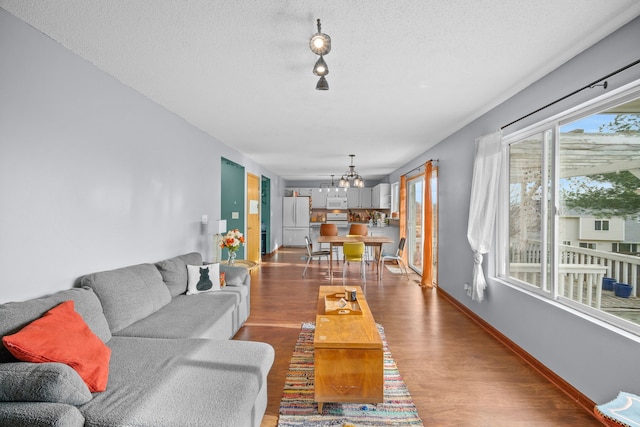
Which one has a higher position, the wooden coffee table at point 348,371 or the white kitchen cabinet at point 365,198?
the white kitchen cabinet at point 365,198

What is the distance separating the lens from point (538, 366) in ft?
8.30

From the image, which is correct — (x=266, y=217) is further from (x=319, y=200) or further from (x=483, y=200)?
(x=483, y=200)

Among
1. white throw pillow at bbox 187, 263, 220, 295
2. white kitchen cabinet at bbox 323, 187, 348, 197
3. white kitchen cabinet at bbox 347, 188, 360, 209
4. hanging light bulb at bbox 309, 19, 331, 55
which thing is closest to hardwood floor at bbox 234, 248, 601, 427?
white throw pillow at bbox 187, 263, 220, 295

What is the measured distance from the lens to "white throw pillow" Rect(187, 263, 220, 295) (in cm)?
321

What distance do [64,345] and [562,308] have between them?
326cm

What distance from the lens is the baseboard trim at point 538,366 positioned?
209cm

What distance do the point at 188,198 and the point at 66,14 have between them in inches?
94.8

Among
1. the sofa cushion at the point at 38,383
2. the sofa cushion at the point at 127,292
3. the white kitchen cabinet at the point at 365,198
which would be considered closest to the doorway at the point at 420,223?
the white kitchen cabinet at the point at 365,198

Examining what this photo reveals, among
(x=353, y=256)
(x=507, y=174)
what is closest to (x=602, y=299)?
(x=507, y=174)

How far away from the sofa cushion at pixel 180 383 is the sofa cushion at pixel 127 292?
0.24m

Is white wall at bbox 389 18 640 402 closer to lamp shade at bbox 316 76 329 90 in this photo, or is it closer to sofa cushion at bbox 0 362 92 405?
lamp shade at bbox 316 76 329 90

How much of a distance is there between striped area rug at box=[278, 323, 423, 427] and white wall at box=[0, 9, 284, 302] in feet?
5.96

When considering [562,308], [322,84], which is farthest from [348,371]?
[322,84]

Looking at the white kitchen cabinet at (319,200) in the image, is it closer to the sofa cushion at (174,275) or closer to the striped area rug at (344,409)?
the sofa cushion at (174,275)
